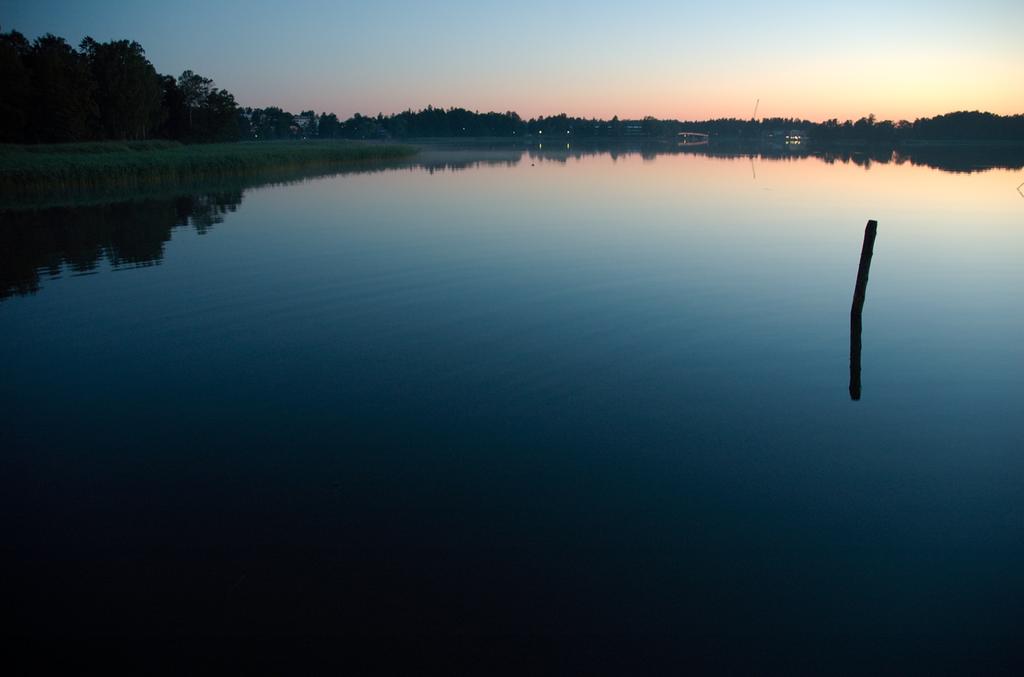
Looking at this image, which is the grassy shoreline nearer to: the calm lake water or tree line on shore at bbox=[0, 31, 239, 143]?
tree line on shore at bbox=[0, 31, 239, 143]

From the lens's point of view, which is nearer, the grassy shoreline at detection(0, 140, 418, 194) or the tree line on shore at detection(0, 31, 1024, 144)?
the grassy shoreline at detection(0, 140, 418, 194)

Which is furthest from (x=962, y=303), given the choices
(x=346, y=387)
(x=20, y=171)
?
(x=20, y=171)

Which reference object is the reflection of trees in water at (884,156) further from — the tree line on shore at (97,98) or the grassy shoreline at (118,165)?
the tree line on shore at (97,98)

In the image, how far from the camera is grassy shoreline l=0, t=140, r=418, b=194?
40.7m

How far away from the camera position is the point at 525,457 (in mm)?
8805

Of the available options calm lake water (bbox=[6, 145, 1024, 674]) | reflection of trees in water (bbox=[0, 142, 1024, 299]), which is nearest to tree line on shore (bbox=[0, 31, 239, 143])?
reflection of trees in water (bbox=[0, 142, 1024, 299])

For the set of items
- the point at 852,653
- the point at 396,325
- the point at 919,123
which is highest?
the point at 919,123

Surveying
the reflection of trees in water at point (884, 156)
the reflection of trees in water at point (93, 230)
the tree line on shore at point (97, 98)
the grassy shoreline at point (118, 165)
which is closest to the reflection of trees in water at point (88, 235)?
the reflection of trees in water at point (93, 230)

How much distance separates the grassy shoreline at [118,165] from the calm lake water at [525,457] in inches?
996

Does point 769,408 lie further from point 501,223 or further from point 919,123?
point 919,123

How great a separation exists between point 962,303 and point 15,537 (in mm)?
19774

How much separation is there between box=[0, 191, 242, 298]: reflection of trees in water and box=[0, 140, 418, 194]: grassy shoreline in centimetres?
825

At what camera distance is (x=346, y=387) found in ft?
36.5

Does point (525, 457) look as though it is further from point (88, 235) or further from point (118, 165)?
point (118, 165)
